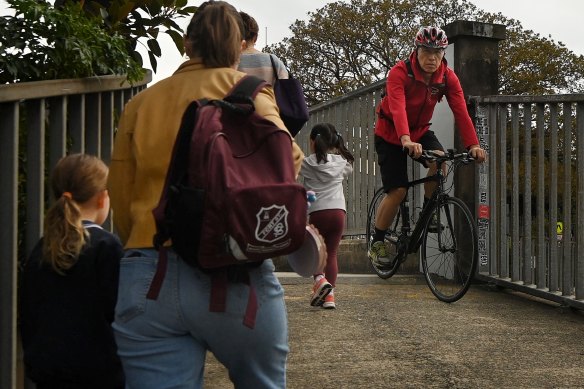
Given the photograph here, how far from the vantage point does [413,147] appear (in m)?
6.52

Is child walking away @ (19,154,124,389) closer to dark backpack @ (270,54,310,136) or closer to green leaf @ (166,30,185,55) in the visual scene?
dark backpack @ (270,54,310,136)

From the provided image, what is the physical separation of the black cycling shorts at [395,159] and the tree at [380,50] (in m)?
30.2

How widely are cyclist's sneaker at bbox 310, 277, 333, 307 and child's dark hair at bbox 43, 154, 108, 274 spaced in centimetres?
313

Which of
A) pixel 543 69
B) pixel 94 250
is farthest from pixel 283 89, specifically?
pixel 543 69

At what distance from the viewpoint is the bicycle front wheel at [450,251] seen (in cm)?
641

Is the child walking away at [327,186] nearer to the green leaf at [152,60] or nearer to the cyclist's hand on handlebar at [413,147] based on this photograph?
the cyclist's hand on handlebar at [413,147]

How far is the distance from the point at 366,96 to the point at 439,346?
528cm

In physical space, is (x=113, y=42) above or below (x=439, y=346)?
above

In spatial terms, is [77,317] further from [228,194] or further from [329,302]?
[329,302]

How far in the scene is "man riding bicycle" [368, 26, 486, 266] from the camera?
6.68m

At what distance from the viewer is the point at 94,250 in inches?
115

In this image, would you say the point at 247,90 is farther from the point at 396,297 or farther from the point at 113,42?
the point at 396,297

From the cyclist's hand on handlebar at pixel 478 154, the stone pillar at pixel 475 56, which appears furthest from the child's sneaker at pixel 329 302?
the stone pillar at pixel 475 56

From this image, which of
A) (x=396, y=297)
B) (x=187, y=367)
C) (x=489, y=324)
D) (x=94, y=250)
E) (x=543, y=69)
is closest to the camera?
(x=187, y=367)
